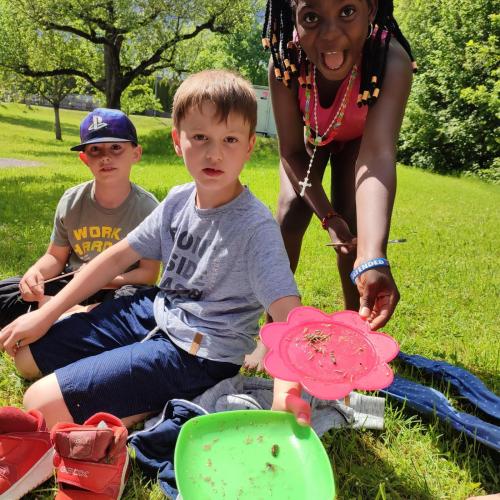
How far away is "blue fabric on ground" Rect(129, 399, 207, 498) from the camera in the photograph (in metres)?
1.52

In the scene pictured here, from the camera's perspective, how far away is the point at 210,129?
1651mm

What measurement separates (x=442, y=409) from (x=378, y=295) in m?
0.75

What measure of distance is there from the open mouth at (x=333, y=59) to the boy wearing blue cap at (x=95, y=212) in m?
1.05

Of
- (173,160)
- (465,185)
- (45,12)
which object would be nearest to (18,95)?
(45,12)

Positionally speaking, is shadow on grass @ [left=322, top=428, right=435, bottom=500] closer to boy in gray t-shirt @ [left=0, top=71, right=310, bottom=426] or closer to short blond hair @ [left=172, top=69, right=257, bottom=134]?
boy in gray t-shirt @ [left=0, top=71, right=310, bottom=426]

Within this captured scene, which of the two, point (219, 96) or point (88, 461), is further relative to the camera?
point (219, 96)

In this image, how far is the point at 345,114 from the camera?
78.7 inches

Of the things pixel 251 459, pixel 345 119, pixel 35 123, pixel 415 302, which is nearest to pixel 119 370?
pixel 251 459

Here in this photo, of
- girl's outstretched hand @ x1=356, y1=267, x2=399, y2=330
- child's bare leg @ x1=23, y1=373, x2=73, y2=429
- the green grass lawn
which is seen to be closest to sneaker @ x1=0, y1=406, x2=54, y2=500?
the green grass lawn

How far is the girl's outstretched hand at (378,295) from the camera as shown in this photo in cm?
133

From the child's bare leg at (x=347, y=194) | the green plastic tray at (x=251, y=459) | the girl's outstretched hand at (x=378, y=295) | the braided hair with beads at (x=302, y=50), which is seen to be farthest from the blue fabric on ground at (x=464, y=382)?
the braided hair with beads at (x=302, y=50)

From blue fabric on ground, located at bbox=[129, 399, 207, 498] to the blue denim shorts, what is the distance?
11cm

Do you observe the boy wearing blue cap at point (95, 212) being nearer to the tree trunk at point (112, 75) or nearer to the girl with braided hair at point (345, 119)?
the girl with braided hair at point (345, 119)

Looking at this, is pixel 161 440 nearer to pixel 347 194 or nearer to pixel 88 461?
pixel 88 461
